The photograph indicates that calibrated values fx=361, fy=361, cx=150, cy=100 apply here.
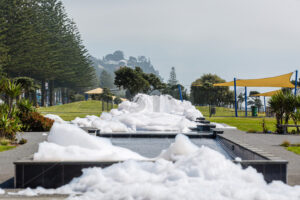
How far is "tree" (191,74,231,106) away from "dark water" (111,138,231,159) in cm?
1919

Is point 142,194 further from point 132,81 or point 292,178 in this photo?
point 132,81

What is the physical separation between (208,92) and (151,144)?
3073 centimetres

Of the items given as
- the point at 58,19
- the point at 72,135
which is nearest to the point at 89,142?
the point at 72,135

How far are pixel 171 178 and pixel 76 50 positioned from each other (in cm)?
4648

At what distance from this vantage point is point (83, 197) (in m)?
3.57

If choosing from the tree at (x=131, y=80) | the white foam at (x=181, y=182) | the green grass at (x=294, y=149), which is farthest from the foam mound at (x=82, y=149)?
the tree at (x=131, y=80)

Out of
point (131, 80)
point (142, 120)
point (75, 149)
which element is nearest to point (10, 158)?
point (75, 149)

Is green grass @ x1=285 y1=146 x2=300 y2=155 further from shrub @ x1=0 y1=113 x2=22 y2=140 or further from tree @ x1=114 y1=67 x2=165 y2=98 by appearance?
tree @ x1=114 y1=67 x2=165 y2=98

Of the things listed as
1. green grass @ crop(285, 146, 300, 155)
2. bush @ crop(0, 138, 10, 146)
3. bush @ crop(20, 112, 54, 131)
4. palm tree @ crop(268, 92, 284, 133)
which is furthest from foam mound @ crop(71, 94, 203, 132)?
green grass @ crop(285, 146, 300, 155)

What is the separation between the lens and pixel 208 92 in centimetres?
3797

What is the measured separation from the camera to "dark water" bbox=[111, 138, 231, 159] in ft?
22.1

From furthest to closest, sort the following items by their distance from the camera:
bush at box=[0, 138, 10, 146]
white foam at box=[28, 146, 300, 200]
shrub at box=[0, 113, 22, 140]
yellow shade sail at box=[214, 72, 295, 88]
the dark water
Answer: yellow shade sail at box=[214, 72, 295, 88]
shrub at box=[0, 113, 22, 140]
bush at box=[0, 138, 10, 146]
the dark water
white foam at box=[28, 146, 300, 200]

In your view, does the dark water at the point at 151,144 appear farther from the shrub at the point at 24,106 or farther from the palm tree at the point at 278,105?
the shrub at the point at 24,106

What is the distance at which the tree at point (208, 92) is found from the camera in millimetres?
35094
